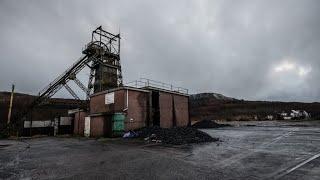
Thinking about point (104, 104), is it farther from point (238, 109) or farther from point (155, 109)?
point (238, 109)

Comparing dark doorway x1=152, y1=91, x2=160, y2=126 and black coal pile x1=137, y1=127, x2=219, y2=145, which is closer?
black coal pile x1=137, y1=127, x2=219, y2=145

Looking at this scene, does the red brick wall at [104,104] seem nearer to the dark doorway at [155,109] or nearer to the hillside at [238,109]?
the dark doorway at [155,109]

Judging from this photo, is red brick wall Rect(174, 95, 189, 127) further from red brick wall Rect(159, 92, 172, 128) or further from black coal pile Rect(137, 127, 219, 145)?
black coal pile Rect(137, 127, 219, 145)

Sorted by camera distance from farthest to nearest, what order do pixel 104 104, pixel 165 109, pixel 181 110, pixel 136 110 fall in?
pixel 181 110 → pixel 165 109 → pixel 104 104 → pixel 136 110

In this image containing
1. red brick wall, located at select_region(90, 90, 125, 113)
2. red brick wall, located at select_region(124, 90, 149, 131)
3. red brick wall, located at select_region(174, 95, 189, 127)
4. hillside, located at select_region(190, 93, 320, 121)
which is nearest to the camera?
red brick wall, located at select_region(124, 90, 149, 131)

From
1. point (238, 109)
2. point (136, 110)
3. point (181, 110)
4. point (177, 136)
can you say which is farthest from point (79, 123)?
point (238, 109)

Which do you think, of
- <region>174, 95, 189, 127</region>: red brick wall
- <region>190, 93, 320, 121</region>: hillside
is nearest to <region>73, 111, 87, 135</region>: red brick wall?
<region>174, 95, 189, 127</region>: red brick wall

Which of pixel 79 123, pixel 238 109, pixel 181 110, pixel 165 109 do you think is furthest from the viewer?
pixel 238 109

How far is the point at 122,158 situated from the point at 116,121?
12.4m

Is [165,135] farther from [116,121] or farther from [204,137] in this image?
[116,121]

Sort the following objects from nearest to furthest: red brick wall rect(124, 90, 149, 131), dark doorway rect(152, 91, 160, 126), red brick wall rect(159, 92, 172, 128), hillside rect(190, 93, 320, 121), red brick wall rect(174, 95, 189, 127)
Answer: red brick wall rect(124, 90, 149, 131)
dark doorway rect(152, 91, 160, 126)
red brick wall rect(159, 92, 172, 128)
red brick wall rect(174, 95, 189, 127)
hillside rect(190, 93, 320, 121)

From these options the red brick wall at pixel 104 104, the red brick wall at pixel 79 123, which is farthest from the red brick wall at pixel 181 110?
the red brick wall at pixel 79 123

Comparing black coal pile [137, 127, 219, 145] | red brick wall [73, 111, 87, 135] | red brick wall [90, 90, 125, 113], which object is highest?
red brick wall [90, 90, 125, 113]

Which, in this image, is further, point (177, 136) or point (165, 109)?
point (165, 109)
